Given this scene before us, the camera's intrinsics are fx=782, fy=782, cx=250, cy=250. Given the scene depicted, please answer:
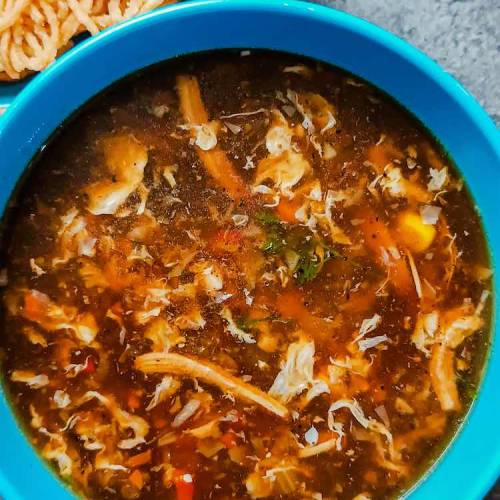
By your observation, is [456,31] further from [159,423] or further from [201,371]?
[159,423]

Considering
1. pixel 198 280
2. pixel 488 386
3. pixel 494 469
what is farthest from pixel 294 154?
pixel 494 469

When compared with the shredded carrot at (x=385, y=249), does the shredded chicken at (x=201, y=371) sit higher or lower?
lower

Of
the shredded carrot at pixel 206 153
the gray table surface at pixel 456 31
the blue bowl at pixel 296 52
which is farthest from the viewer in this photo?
the gray table surface at pixel 456 31

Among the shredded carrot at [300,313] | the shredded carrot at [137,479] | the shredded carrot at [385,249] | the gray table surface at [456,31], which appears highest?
the gray table surface at [456,31]

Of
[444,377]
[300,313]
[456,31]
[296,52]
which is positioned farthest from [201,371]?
[456,31]

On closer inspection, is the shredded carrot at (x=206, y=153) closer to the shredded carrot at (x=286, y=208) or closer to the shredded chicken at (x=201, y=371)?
the shredded carrot at (x=286, y=208)

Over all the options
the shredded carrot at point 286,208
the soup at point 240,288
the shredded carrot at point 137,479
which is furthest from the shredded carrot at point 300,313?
the shredded carrot at point 137,479

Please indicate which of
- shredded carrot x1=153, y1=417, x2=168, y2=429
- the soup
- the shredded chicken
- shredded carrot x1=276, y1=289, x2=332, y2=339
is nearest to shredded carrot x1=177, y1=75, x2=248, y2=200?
the soup
